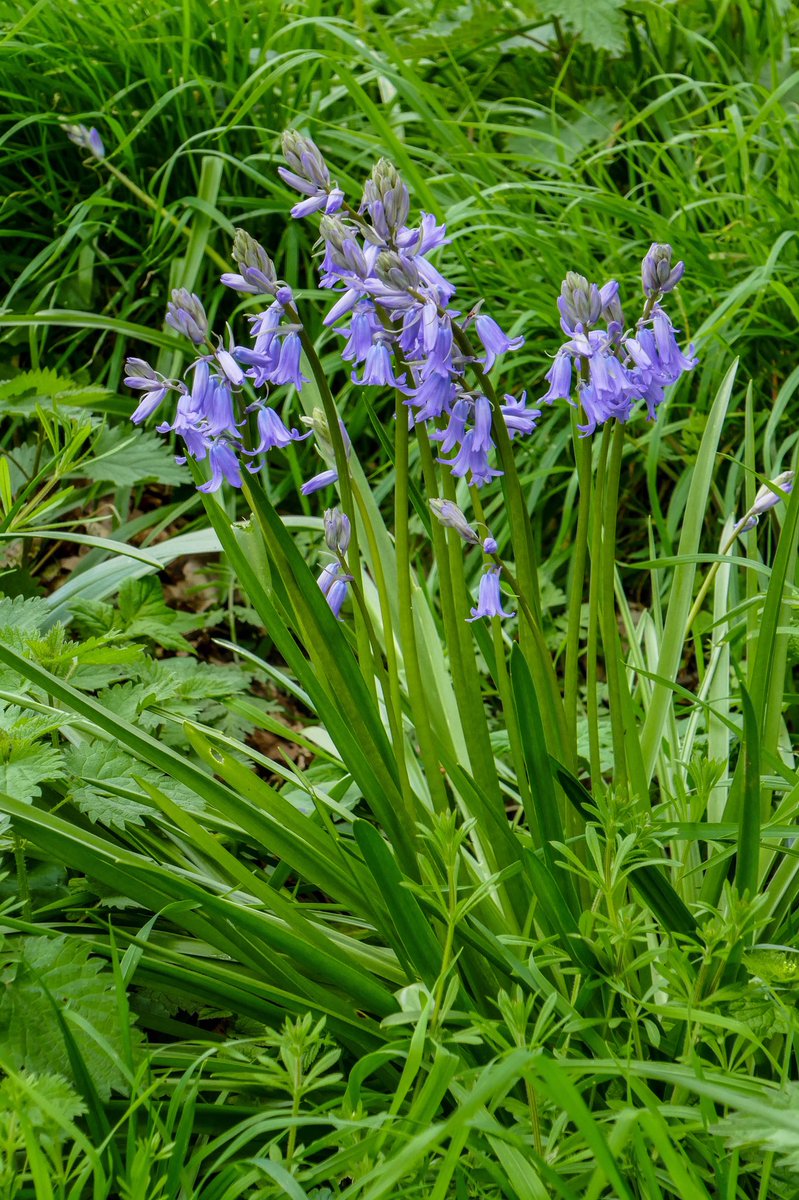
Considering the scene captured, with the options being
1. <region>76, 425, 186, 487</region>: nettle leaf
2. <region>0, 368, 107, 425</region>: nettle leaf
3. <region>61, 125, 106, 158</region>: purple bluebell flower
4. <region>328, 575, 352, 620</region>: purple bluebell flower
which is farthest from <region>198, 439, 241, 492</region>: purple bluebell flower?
<region>61, 125, 106, 158</region>: purple bluebell flower

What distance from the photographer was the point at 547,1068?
1011 mm

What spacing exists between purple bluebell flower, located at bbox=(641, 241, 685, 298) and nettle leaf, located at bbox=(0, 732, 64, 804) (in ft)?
3.41

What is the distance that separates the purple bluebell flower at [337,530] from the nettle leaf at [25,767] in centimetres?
48

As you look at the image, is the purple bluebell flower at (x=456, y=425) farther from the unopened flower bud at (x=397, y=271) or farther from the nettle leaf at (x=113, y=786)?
the nettle leaf at (x=113, y=786)

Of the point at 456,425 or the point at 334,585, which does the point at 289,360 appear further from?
the point at 334,585

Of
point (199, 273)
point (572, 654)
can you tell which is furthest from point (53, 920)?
point (199, 273)

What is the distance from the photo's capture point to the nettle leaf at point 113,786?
1.59 metres

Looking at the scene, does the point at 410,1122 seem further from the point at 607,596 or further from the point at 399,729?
the point at 607,596

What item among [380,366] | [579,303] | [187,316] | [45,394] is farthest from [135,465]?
[579,303]

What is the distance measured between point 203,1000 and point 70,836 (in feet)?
0.97

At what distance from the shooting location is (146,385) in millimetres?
1518

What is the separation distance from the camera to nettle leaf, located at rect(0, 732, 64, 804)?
144 centimetres

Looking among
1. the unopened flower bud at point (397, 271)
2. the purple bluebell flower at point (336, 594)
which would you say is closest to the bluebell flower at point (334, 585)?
the purple bluebell flower at point (336, 594)

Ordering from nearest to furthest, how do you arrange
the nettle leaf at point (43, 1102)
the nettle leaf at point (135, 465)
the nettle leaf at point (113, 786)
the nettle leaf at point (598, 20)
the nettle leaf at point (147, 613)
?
the nettle leaf at point (43, 1102), the nettle leaf at point (113, 786), the nettle leaf at point (147, 613), the nettle leaf at point (135, 465), the nettle leaf at point (598, 20)
